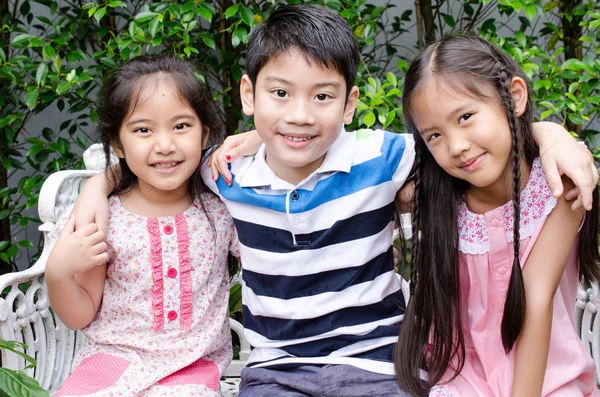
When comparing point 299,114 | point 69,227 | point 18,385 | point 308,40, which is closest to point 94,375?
point 69,227

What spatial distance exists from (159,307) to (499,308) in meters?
0.83

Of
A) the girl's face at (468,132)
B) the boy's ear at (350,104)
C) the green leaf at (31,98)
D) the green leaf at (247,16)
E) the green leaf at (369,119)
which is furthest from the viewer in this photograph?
the green leaf at (31,98)

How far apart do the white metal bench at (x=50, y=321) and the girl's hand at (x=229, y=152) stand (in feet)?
1.64

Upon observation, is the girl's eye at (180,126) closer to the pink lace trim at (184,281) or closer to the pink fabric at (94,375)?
the pink lace trim at (184,281)

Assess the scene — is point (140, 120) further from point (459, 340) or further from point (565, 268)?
point (565, 268)

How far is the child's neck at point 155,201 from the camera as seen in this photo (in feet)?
6.40

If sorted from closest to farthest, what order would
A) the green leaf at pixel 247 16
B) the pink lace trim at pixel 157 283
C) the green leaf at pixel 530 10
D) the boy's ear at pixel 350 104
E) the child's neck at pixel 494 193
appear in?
the child's neck at pixel 494 193 < the boy's ear at pixel 350 104 < the pink lace trim at pixel 157 283 < the green leaf at pixel 530 10 < the green leaf at pixel 247 16

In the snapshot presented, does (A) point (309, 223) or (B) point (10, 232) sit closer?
(A) point (309, 223)

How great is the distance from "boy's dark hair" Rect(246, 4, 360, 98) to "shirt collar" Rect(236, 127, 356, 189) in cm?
14

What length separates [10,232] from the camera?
10.9 ft

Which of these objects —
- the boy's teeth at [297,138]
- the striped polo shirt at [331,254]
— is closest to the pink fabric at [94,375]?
the striped polo shirt at [331,254]

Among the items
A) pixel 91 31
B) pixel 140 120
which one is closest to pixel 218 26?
pixel 91 31

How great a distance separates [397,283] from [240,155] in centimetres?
52

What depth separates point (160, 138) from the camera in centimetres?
184
